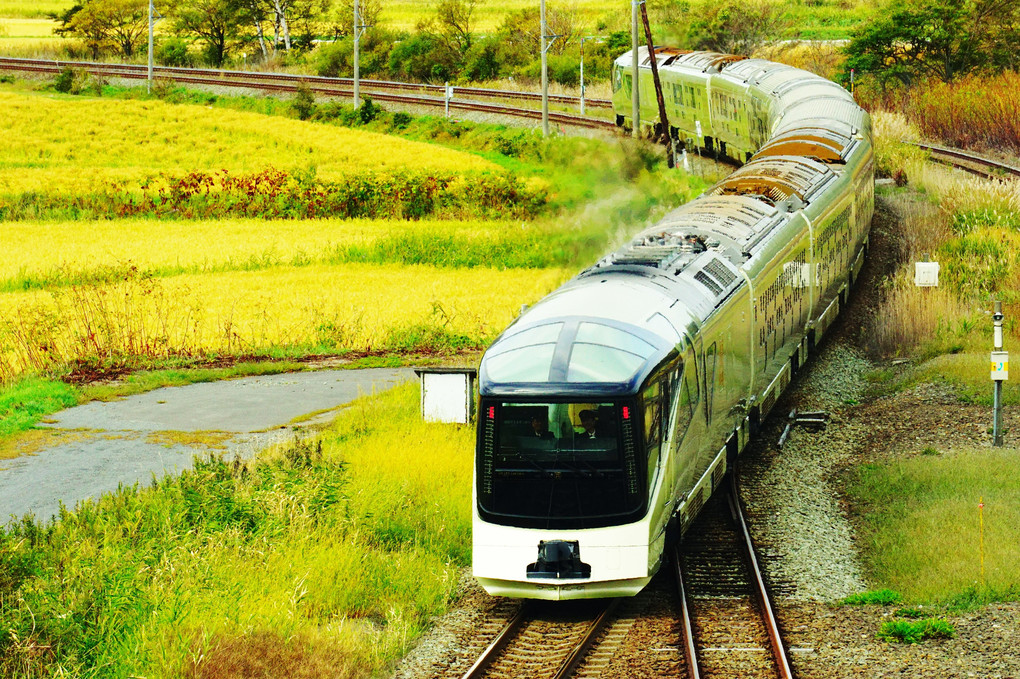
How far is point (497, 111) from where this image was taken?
57281mm

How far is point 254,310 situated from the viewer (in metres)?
29.2

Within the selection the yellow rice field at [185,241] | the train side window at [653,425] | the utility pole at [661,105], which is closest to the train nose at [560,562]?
the train side window at [653,425]

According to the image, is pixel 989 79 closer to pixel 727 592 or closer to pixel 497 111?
pixel 497 111

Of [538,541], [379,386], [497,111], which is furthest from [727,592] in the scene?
[497,111]

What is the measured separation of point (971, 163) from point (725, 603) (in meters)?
29.8

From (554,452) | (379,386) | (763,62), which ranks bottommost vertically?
(379,386)

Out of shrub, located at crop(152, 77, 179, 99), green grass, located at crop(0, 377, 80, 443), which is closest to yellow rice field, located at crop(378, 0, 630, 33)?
shrub, located at crop(152, 77, 179, 99)

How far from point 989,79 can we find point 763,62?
15500mm

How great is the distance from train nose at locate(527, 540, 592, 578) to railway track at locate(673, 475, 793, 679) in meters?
1.09

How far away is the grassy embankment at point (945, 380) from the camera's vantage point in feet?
40.3

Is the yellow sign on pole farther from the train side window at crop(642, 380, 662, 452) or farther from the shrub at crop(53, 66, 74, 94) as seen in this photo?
the shrub at crop(53, 66, 74, 94)

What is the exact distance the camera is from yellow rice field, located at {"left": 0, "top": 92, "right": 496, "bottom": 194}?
5097 centimetres

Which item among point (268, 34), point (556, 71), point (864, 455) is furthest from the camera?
point (268, 34)

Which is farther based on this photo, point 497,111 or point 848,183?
point 497,111
